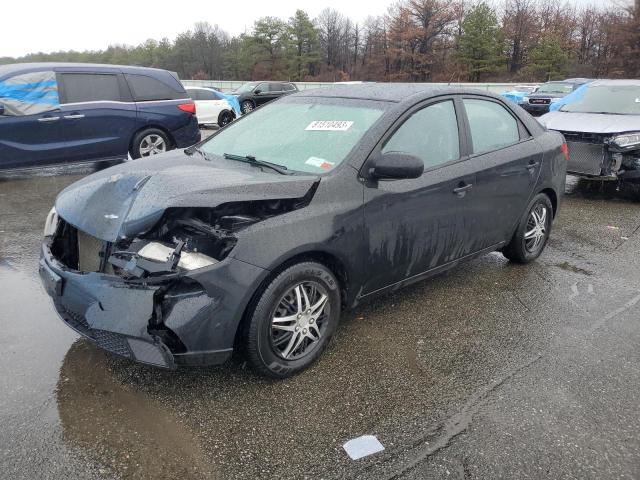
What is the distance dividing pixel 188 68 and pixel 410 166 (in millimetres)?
78906

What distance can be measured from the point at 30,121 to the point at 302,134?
5.65 m

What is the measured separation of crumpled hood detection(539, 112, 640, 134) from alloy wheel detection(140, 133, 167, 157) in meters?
6.25

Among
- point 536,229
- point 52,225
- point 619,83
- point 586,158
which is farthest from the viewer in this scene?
point 619,83

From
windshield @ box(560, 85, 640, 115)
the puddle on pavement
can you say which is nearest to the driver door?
the puddle on pavement

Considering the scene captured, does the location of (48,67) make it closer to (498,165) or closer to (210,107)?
(498,165)

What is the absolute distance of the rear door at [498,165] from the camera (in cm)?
388

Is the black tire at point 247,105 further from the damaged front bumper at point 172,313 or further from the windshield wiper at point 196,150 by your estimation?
the damaged front bumper at point 172,313

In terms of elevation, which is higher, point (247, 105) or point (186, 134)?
point (247, 105)

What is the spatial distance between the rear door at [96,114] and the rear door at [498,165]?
19.7 feet

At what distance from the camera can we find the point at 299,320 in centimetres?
289

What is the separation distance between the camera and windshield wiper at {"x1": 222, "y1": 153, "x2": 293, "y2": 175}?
3.18 metres

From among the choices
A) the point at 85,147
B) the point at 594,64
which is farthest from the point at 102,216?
the point at 594,64

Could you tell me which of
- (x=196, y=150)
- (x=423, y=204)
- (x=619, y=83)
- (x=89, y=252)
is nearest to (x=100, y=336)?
(x=89, y=252)

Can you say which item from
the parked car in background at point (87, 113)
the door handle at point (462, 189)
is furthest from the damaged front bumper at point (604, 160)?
the parked car in background at point (87, 113)
